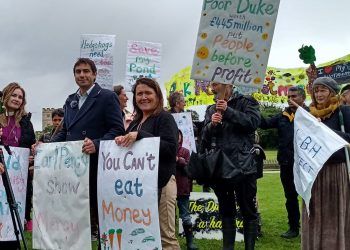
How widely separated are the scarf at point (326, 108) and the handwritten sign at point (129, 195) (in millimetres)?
1817

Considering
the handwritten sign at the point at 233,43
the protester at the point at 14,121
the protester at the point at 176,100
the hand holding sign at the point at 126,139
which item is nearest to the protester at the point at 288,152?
the protester at the point at 176,100

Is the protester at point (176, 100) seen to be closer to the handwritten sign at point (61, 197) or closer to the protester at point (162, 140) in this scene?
the handwritten sign at point (61, 197)

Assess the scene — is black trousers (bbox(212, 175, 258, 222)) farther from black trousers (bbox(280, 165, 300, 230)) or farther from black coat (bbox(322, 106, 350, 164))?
black trousers (bbox(280, 165, 300, 230))

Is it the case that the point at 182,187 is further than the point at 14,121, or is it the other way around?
the point at 182,187

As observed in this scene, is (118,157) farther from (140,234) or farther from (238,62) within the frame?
(238,62)

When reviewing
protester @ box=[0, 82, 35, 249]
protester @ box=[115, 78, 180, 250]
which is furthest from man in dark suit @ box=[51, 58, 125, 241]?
protester @ box=[0, 82, 35, 249]

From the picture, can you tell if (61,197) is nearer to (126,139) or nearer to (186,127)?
(126,139)

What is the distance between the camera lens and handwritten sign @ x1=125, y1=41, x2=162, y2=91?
9453 millimetres

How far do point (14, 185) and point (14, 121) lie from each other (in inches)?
30.2

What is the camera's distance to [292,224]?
693 cm

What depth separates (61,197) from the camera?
4.70 metres

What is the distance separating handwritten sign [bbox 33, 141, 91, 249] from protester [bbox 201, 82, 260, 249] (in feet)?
4.24

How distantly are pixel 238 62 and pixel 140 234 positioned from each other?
6.31 feet

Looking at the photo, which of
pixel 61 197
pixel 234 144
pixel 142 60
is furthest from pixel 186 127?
pixel 61 197
